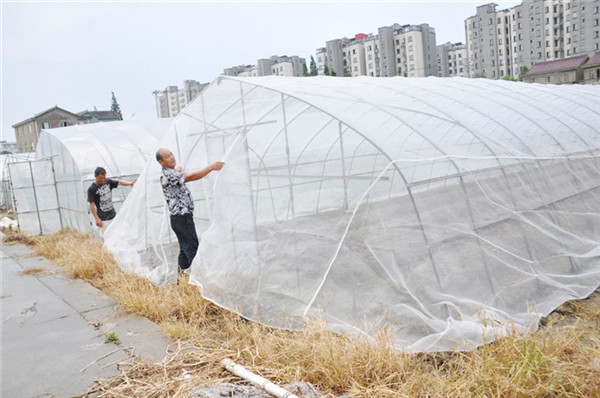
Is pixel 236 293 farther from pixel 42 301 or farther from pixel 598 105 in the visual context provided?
pixel 598 105

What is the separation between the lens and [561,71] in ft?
148

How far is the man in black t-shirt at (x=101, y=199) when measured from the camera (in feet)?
26.9

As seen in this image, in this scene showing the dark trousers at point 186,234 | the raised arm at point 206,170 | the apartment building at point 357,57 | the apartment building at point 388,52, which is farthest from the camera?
the apartment building at point 357,57

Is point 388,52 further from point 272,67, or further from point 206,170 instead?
point 206,170

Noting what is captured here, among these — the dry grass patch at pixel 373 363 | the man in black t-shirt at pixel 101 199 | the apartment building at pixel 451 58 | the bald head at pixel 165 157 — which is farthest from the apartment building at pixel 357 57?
the dry grass patch at pixel 373 363

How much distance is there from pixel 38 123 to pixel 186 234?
161ft

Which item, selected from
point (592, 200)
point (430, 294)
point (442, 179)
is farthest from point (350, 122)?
point (592, 200)

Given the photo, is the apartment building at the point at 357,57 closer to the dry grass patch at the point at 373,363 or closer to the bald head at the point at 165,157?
the bald head at the point at 165,157

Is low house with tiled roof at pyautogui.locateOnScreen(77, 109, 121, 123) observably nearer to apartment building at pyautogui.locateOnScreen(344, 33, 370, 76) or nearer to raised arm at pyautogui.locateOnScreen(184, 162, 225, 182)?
apartment building at pyautogui.locateOnScreen(344, 33, 370, 76)

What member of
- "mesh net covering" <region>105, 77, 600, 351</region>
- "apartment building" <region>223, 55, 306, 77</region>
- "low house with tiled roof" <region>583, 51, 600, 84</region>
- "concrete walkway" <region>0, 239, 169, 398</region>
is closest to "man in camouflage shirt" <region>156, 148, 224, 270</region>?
"mesh net covering" <region>105, 77, 600, 351</region>

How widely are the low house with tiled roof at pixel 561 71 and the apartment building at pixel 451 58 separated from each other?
4621cm

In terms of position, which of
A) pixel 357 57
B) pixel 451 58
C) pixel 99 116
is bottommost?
pixel 99 116

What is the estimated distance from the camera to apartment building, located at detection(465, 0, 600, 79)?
2375 inches

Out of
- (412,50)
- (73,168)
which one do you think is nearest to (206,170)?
(73,168)
